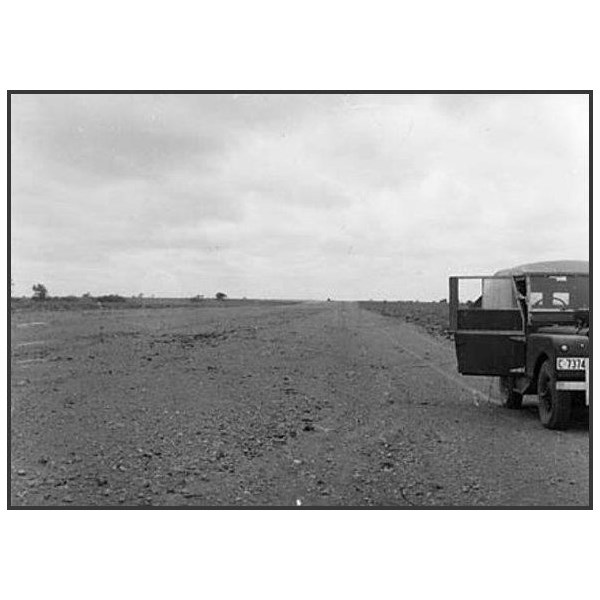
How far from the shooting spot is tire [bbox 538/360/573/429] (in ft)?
27.9

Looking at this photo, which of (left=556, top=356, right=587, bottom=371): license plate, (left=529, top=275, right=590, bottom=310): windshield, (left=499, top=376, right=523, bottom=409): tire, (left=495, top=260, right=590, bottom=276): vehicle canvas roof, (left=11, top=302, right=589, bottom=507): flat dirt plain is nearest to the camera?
(left=11, top=302, right=589, bottom=507): flat dirt plain

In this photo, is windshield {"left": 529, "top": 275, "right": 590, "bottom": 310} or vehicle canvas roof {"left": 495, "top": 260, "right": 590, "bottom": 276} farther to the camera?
windshield {"left": 529, "top": 275, "right": 590, "bottom": 310}

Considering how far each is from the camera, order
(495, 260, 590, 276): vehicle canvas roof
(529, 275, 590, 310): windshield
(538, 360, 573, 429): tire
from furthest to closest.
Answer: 1. (529, 275, 590, 310): windshield
2. (495, 260, 590, 276): vehicle canvas roof
3. (538, 360, 573, 429): tire

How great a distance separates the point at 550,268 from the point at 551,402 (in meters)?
1.71

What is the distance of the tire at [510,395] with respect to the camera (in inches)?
408

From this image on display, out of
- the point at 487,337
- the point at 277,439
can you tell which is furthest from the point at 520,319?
the point at 277,439

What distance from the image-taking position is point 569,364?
8.45m

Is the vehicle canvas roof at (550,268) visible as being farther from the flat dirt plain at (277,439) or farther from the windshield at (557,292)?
the flat dirt plain at (277,439)

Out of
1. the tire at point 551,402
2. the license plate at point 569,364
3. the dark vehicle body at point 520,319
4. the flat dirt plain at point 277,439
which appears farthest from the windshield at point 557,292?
the flat dirt plain at point 277,439

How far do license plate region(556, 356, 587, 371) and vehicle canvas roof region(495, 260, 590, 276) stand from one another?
1049 mm

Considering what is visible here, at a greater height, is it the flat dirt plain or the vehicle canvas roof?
the vehicle canvas roof

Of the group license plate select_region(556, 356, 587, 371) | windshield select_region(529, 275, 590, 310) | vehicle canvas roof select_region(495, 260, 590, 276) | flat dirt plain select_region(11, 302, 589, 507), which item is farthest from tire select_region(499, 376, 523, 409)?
license plate select_region(556, 356, 587, 371)

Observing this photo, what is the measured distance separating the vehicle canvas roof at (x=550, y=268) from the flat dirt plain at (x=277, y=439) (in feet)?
5.88

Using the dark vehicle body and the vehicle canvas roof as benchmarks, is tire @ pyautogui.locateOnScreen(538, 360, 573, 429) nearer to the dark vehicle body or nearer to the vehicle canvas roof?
the dark vehicle body
